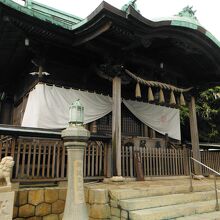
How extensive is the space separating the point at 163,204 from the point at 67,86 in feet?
17.9

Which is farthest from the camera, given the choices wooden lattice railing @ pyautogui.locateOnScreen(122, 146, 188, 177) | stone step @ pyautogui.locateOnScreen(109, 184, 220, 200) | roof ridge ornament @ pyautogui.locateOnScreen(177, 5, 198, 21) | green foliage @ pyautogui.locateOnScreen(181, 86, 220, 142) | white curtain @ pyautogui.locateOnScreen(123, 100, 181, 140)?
green foliage @ pyautogui.locateOnScreen(181, 86, 220, 142)

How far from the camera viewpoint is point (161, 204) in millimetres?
5176

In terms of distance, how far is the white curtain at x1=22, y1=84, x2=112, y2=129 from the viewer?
304 inches

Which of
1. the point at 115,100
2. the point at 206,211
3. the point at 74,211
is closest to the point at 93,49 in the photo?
the point at 115,100

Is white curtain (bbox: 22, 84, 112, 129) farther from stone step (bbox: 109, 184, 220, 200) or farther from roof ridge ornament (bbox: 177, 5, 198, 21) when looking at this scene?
roof ridge ornament (bbox: 177, 5, 198, 21)

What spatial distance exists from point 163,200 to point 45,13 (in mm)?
8317

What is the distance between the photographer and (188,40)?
27.5 ft

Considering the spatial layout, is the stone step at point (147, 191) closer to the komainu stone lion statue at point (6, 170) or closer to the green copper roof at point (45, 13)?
the komainu stone lion statue at point (6, 170)

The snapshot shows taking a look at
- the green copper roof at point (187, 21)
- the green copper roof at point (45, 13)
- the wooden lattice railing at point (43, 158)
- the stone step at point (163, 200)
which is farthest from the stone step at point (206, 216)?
the green copper roof at point (45, 13)

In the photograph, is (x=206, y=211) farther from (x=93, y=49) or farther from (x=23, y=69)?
(x=23, y=69)

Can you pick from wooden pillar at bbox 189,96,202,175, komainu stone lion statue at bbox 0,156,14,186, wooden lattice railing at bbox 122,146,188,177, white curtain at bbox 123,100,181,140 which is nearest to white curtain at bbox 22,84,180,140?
white curtain at bbox 123,100,181,140

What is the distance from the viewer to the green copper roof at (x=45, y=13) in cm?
620

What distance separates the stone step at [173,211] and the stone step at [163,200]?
0.47 ft

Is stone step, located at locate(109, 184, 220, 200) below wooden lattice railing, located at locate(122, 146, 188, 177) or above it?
below
